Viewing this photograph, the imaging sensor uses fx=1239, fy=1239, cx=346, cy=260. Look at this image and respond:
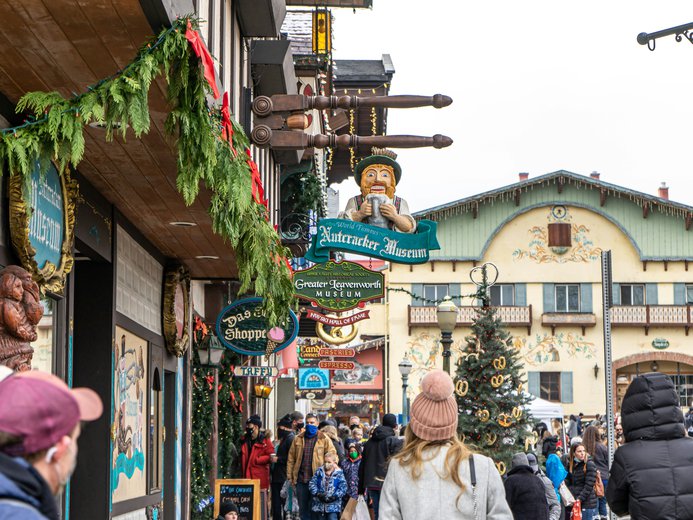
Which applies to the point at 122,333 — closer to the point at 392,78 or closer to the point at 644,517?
the point at 644,517

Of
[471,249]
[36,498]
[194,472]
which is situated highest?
[471,249]

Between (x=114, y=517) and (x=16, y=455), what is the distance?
9101mm

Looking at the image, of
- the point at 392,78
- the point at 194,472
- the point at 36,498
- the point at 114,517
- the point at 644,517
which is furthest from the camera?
the point at 392,78

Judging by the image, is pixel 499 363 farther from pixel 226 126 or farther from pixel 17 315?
pixel 17 315

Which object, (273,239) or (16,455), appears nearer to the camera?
(16,455)

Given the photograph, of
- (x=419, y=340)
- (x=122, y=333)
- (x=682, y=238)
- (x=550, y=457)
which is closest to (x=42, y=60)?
(x=122, y=333)

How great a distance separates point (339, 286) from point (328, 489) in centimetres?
310

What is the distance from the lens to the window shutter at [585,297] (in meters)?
56.2

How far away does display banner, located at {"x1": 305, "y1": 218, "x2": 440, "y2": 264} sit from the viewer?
13484mm

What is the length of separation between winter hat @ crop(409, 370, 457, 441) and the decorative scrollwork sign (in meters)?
8.91

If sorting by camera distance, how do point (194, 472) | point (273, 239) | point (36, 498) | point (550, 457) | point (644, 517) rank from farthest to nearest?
point (550, 457)
point (194, 472)
point (273, 239)
point (644, 517)
point (36, 498)

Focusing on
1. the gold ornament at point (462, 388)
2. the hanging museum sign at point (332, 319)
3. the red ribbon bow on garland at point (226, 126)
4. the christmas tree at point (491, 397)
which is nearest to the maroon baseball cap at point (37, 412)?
the red ribbon bow on garland at point (226, 126)

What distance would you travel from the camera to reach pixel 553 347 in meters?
55.6

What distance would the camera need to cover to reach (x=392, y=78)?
42250 millimetres
